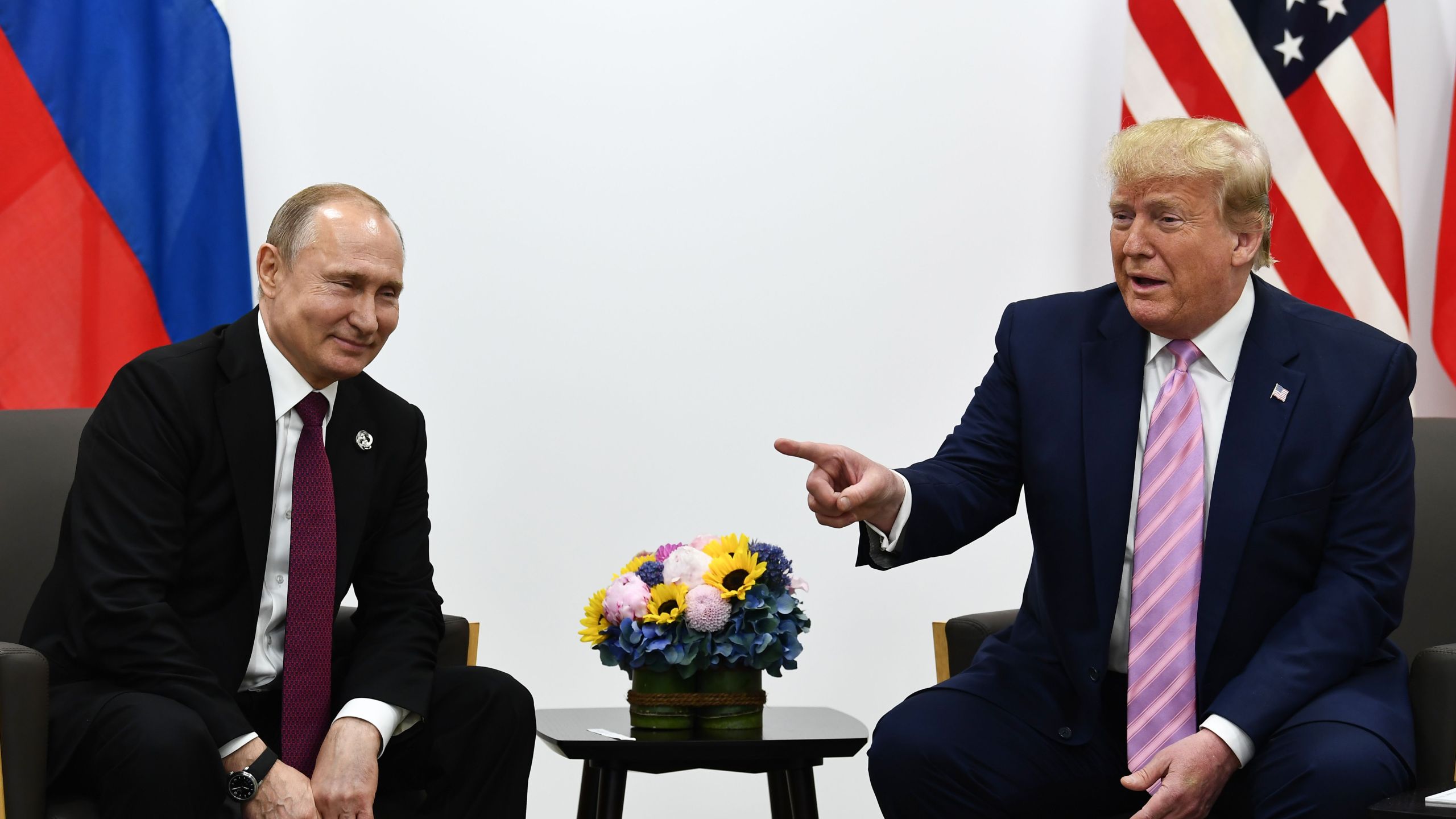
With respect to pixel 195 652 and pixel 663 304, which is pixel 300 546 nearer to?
pixel 195 652

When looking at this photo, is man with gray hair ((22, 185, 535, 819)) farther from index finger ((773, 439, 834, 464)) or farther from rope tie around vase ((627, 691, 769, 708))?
index finger ((773, 439, 834, 464))

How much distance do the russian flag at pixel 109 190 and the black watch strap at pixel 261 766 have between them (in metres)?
1.44

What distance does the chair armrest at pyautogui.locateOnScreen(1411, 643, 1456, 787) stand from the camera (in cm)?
207

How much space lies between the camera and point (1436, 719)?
2.09 metres

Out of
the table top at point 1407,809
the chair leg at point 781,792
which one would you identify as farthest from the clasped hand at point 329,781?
the table top at point 1407,809

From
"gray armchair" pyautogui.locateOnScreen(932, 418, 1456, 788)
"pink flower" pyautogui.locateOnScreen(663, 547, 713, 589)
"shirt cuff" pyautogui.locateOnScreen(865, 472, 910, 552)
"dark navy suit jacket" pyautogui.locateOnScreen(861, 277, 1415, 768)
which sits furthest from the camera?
"gray armchair" pyautogui.locateOnScreen(932, 418, 1456, 788)

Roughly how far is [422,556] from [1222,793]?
4.61 ft

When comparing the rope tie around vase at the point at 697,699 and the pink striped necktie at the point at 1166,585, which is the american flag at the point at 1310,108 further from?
the rope tie around vase at the point at 697,699

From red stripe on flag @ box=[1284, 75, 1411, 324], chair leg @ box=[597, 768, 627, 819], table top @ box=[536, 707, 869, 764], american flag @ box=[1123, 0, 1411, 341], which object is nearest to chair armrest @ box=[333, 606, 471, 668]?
table top @ box=[536, 707, 869, 764]

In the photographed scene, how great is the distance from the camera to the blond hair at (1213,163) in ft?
7.55

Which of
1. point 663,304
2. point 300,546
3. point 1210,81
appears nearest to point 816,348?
point 663,304

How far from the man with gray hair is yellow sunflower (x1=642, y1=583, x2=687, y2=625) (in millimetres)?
266

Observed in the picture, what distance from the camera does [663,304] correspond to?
142 inches

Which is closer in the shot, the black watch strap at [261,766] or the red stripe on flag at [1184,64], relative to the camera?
the black watch strap at [261,766]
